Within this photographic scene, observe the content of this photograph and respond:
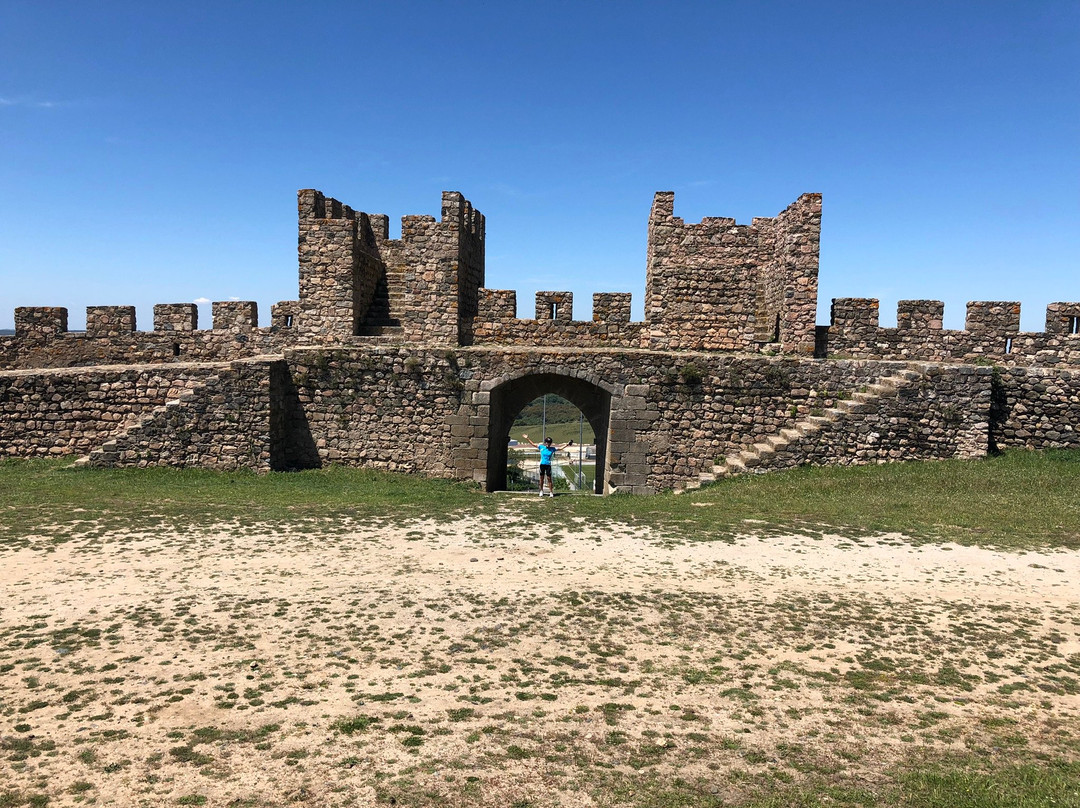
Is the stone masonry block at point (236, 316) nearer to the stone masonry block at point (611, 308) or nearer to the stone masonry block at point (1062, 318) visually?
the stone masonry block at point (611, 308)

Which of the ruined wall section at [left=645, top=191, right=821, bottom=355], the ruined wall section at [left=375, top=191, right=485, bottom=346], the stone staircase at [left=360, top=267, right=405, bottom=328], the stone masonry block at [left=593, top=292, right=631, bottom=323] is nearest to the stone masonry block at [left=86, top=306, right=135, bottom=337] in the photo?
the stone staircase at [left=360, top=267, right=405, bottom=328]

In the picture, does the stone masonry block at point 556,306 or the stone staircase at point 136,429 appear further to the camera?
the stone masonry block at point 556,306

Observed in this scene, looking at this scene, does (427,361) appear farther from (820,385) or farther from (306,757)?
(306,757)

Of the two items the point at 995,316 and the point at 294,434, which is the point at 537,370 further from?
the point at 995,316

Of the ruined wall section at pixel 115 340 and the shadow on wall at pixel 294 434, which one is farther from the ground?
the ruined wall section at pixel 115 340

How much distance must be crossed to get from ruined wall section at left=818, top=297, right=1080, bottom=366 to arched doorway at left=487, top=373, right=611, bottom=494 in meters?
5.57

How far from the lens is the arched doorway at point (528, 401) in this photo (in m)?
15.3

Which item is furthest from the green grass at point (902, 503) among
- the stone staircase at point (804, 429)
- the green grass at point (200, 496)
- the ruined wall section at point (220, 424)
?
the ruined wall section at point (220, 424)

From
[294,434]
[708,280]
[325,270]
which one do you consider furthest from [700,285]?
[294,434]

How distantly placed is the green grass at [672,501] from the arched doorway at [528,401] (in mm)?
1959

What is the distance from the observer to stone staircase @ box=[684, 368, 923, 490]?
13.6 m

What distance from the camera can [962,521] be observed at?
1008cm

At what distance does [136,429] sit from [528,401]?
8886 millimetres

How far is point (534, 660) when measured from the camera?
214 inches
